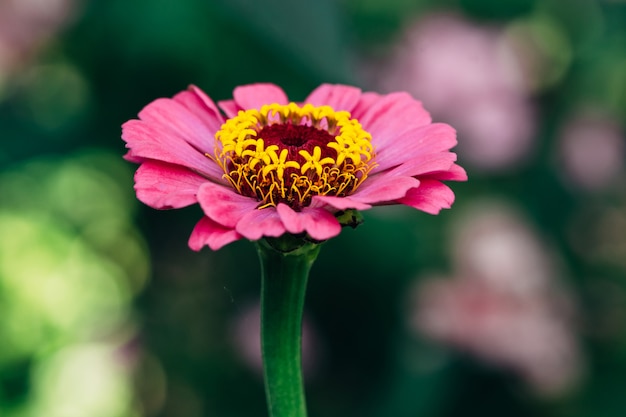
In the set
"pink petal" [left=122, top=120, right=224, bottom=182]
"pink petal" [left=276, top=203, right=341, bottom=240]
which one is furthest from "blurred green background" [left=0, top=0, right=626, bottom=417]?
"pink petal" [left=276, top=203, right=341, bottom=240]

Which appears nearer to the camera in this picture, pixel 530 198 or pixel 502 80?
pixel 502 80

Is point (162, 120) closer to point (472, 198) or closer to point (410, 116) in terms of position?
point (410, 116)

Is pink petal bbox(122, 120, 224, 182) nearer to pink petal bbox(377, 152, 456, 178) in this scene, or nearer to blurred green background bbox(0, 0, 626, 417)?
pink petal bbox(377, 152, 456, 178)

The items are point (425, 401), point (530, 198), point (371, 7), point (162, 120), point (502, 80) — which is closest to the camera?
point (162, 120)

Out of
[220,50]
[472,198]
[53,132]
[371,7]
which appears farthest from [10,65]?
[472,198]

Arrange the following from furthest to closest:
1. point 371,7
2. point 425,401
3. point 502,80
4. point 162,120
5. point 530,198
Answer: point 371,7 < point 530,198 < point 502,80 < point 425,401 < point 162,120

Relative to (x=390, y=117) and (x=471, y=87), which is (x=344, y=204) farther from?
A: (x=471, y=87)

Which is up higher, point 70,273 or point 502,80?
point 502,80
